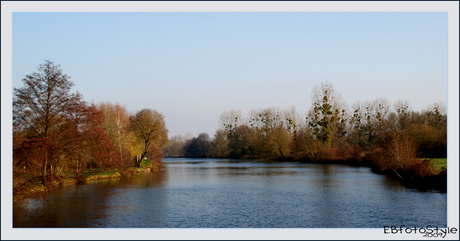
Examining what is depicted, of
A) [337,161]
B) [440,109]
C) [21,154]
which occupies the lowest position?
[337,161]

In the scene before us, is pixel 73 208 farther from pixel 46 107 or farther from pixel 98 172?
pixel 98 172

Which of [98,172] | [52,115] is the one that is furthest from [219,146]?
[52,115]

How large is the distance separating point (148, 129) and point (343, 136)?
105 feet

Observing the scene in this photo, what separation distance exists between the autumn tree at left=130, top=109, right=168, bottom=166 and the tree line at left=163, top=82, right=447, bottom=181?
24.4 m

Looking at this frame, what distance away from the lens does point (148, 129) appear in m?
43.4

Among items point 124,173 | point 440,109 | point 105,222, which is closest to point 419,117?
point 440,109

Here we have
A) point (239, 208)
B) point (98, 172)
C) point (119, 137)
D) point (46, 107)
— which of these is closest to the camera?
point (239, 208)

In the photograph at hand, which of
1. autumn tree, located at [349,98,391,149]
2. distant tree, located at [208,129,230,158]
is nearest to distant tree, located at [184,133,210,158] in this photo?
distant tree, located at [208,129,230,158]

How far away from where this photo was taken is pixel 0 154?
31.9 feet

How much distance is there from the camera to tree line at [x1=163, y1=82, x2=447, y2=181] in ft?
101

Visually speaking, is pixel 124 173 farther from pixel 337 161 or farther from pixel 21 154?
pixel 337 161

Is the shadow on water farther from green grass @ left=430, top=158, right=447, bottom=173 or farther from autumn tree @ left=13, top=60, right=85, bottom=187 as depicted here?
green grass @ left=430, top=158, right=447, bottom=173

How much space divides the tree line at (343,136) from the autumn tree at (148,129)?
24.4 m

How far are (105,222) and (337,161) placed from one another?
45024 mm
